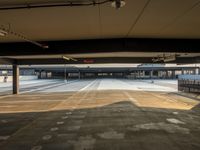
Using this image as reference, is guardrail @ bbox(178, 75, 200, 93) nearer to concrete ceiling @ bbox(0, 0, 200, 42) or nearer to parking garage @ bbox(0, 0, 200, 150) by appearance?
parking garage @ bbox(0, 0, 200, 150)

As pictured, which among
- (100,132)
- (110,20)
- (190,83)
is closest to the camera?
(110,20)

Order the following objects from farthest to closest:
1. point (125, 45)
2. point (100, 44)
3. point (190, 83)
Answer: point (190, 83), point (100, 44), point (125, 45)

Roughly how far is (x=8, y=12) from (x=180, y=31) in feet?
23.7

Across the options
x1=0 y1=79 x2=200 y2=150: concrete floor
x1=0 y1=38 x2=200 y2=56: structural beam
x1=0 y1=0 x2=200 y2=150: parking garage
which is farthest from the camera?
x1=0 y1=38 x2=200 y2=56: structural beam

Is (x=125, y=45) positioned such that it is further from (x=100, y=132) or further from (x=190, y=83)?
(x=190, y=83)

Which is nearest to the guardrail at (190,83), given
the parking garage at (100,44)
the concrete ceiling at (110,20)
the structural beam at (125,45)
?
the parking garage at (100,44)

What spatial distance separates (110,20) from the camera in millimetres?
8375

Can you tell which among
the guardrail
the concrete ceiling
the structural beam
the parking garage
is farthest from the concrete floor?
the guardrail

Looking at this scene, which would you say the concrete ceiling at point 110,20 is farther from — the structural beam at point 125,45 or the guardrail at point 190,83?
the guardrail at point 190,83

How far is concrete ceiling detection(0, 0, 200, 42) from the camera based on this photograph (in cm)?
680

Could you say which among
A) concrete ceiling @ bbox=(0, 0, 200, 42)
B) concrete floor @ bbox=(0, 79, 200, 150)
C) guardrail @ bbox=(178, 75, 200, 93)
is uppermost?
concrete ceiling @ bbox=(0, 0, 200, 42)

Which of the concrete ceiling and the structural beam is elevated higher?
the concrete ceiling

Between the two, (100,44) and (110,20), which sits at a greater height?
(110,20)

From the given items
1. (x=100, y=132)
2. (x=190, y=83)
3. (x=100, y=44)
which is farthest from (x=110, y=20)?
(x=190, y=83)
